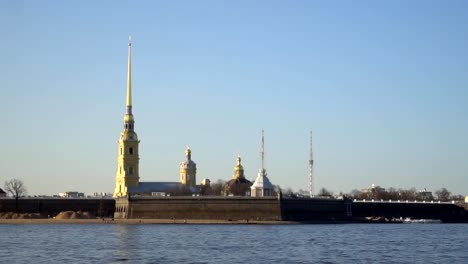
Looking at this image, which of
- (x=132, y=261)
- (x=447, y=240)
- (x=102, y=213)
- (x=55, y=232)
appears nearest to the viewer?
(x=132, y=261)

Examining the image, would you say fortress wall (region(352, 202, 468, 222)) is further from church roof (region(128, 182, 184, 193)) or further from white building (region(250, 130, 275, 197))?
church roof (region(128, 182, 184, 193))

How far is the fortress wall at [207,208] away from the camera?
392ft

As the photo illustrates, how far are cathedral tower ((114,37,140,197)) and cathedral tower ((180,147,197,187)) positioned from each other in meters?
15.0

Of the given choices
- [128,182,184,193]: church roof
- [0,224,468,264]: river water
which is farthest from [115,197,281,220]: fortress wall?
[0,224,468,264]: river water

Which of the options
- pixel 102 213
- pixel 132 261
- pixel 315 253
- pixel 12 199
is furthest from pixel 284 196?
pixel 132 261

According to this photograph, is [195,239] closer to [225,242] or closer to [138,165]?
[225,242]

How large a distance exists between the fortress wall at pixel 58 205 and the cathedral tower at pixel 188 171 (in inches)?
1257

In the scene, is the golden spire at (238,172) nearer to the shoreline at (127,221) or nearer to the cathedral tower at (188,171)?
the cathedral tower at (188,171)

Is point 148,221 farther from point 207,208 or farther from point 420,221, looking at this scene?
point 420,221

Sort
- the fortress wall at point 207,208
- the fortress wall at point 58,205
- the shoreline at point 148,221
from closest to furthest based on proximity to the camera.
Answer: the shoreline at point 148,221 < the fortress wall at point 207,208 < the fortress wall at point 58,205

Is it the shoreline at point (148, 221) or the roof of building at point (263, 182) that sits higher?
the roof of building at point (263, 182)

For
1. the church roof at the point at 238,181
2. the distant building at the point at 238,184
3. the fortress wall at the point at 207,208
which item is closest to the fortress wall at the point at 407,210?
the fortress wall at the point at 207,208

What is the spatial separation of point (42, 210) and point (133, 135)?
2257 centimetres

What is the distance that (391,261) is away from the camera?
198ft
